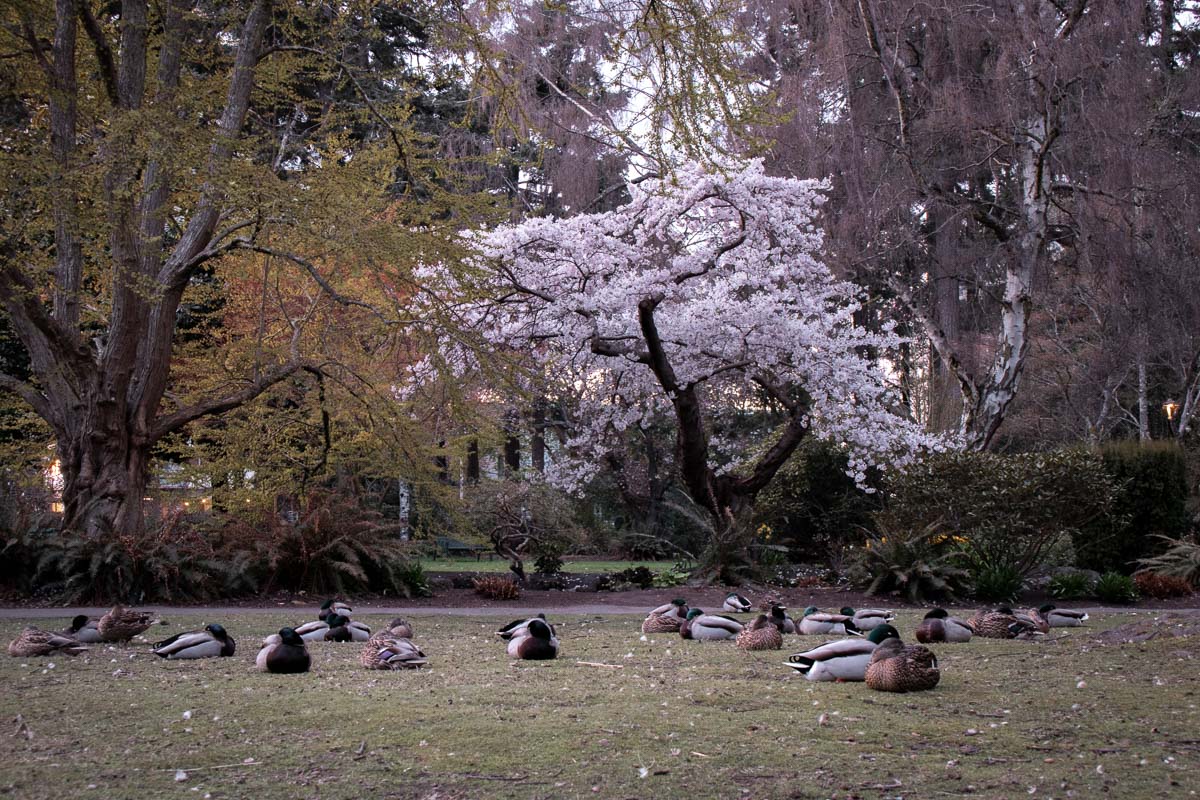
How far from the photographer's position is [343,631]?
29.6ft

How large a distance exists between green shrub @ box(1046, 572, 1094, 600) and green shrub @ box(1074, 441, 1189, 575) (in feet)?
8.61

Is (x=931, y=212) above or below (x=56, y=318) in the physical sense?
above

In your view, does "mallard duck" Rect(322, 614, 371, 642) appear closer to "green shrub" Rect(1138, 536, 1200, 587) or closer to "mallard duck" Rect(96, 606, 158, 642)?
"mallard duck" Rect(96, 606, 158, 642)

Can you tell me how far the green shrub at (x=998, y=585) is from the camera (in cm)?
1383

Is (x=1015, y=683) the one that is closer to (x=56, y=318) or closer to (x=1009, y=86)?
(x=56, y=318)

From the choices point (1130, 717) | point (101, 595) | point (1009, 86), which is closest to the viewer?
point (1130, 717)

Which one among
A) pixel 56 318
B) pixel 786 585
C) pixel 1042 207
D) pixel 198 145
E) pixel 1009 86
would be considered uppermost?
pixel 1009 86

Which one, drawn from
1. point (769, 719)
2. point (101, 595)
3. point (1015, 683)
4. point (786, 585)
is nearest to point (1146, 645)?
point (1015, 683)

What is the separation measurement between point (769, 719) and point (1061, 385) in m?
31.8

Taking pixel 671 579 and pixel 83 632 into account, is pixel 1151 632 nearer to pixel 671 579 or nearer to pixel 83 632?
pixel 83 632

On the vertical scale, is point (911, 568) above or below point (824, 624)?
above

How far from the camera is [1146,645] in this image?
761 centimetres

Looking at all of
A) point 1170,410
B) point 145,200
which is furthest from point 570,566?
point 1170,410

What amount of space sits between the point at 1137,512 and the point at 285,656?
1514 centimetres
